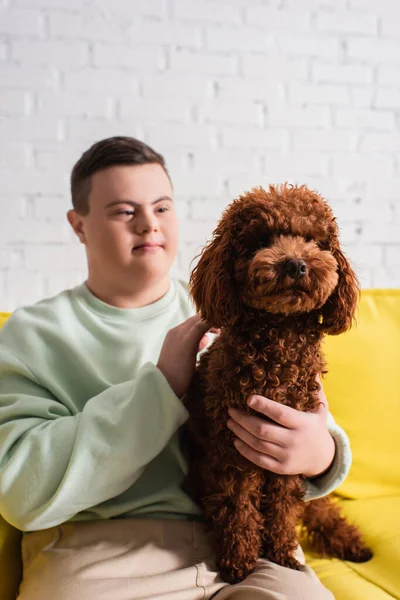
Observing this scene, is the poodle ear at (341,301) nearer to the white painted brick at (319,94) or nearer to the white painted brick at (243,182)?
the white painted brick at (243,182)

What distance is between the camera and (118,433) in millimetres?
1022

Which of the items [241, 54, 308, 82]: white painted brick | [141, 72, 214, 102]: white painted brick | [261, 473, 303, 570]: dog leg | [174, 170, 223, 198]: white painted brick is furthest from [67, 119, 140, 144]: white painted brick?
[261, 473, 303, 570]: dog leg

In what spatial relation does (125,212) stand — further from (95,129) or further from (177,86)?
(177,86)

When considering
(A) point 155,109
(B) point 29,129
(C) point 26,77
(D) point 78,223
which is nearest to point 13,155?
(B) point 29,129

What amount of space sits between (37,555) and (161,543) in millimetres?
228

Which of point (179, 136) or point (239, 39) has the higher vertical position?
point (239, 39)

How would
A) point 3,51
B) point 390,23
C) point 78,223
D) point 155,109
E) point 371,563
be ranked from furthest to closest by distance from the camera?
point 390,23 → point 155,109 → point 3,51 → point 78,223 → point 371,563

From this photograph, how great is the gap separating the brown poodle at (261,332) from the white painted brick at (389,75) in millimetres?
1394

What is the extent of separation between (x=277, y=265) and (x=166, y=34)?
4.34ft

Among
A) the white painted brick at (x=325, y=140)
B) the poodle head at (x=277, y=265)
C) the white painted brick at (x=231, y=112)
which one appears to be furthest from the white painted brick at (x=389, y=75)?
the poodle head at (x=277, y=265)

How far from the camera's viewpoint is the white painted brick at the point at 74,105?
1810 mm

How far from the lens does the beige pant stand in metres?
0.96

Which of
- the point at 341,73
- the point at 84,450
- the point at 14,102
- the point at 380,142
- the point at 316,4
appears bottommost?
the point at 84,450

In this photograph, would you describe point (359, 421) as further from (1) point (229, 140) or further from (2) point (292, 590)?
(1) point (229, 140)
